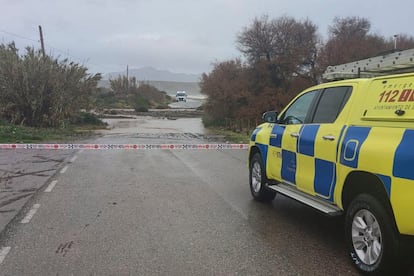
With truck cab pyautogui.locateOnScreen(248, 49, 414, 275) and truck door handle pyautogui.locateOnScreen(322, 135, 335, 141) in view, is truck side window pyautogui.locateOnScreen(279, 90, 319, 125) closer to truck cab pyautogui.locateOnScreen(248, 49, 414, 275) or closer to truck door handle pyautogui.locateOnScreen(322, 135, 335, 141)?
truck cab pyautogui.locateOnScreen(248, 49, 414, 275)

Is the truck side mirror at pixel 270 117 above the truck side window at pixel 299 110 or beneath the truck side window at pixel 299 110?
beneath

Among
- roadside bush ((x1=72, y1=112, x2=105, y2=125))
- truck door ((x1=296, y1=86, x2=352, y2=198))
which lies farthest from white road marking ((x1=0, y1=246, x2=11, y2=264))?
roadside bush ((x1=72, y1=112, x2=105, y2=125))

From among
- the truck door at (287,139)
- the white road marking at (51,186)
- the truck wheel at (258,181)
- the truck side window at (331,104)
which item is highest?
the truck side window at (331,104)

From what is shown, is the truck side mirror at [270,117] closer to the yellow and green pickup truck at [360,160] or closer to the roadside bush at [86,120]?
the yellow and green pickup truck at [360,160]

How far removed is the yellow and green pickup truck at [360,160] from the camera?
4387mm

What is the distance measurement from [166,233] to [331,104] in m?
2.59

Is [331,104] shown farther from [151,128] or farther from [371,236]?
[151,128]

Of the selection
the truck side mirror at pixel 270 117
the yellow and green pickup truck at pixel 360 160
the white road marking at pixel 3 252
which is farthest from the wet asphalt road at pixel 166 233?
the truck side mirror at pixel 270 117

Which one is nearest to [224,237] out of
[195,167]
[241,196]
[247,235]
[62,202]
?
[247,235]

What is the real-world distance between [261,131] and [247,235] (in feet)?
8.16

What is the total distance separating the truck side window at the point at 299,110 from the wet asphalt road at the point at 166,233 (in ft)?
4.54

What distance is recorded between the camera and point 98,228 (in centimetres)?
646

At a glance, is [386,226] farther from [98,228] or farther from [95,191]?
[95,191]

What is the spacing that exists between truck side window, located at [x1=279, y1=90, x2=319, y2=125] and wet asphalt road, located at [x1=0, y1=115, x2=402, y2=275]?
1385mm
